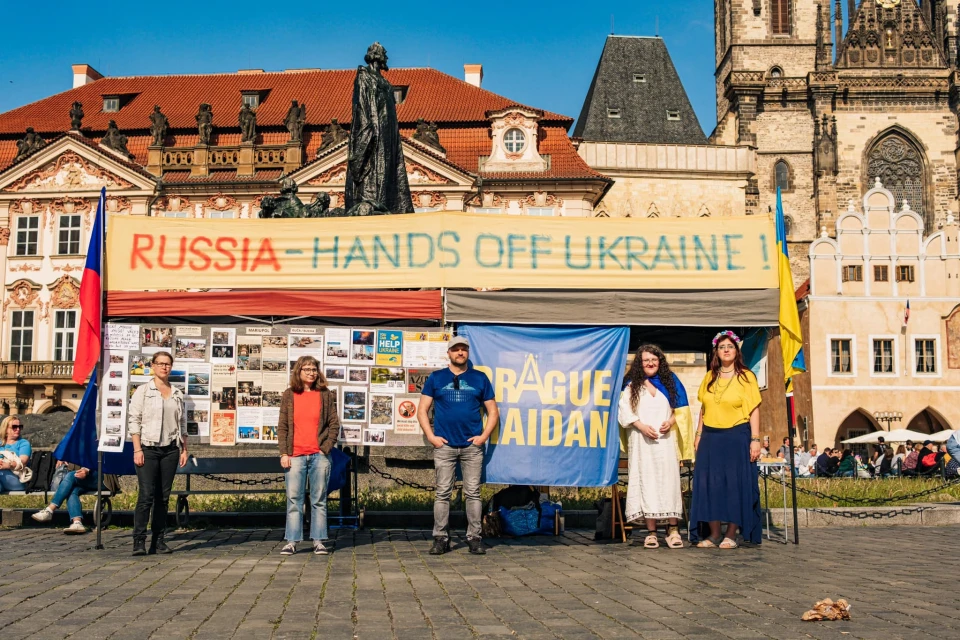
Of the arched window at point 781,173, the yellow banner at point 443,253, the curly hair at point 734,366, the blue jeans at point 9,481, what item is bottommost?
the blue jeans at point 9,481

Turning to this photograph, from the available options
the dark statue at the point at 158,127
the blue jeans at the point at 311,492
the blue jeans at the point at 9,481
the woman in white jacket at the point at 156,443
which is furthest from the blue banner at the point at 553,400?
the dark statue at the point at 158,127

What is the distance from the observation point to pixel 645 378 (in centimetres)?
916

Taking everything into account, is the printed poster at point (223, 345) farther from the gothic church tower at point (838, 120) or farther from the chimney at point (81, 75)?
the gothic church tower at point (838, 120)

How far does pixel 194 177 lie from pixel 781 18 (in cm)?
3846

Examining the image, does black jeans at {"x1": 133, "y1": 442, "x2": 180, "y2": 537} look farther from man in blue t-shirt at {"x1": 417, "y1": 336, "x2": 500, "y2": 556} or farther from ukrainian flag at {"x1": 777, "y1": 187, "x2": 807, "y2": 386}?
ukrainian flag at {"x1": 777, "y1": 187, "x2": 807, "y2": 386}

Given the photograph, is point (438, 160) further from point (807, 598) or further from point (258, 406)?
point (807, 598)

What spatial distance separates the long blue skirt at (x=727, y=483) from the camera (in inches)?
353

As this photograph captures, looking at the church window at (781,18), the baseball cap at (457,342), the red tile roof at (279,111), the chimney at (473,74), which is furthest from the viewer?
the church window at (781,18)

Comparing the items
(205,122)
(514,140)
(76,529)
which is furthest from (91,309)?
(205,122)

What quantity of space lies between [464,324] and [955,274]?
34610 millimetres

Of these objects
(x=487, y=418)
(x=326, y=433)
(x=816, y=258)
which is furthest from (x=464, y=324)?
(x=816, y=258)

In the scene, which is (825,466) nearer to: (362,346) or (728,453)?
(728,453)

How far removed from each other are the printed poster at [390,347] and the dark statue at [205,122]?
3112cm

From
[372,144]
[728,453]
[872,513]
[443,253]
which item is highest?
[372,144]
